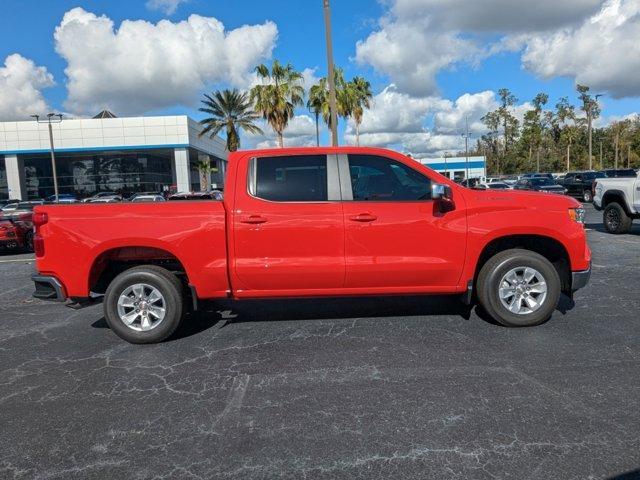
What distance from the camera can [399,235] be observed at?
4.85m

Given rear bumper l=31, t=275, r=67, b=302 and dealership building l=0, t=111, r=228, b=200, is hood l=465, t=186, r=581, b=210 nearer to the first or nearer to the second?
rear bumper l=31, t=275, r=67, b=302

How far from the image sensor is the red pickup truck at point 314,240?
4.81m

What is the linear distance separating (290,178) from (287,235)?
613 millimetres

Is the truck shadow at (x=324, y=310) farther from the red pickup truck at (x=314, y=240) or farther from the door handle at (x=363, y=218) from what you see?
the door handle at (x=363, y=218)

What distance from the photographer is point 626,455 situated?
2785 millimetres

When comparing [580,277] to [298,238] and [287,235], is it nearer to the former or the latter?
[298,238]

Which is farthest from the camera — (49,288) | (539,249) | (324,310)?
(324,310)

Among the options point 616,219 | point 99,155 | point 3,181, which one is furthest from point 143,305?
point 3,181

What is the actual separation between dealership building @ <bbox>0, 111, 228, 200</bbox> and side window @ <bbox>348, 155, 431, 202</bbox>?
4031cm

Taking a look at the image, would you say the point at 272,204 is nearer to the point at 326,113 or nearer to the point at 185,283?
the point at 185,283

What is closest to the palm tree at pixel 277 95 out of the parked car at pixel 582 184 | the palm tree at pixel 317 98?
the palm tree at pixel 317 98

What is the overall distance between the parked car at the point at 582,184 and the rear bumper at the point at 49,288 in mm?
29143

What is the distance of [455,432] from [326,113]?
98.0 ft

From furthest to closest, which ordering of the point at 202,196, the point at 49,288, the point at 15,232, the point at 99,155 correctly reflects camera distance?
the point at 99,155
the point at 15,232
the point at 202,196
the point at 49,288
